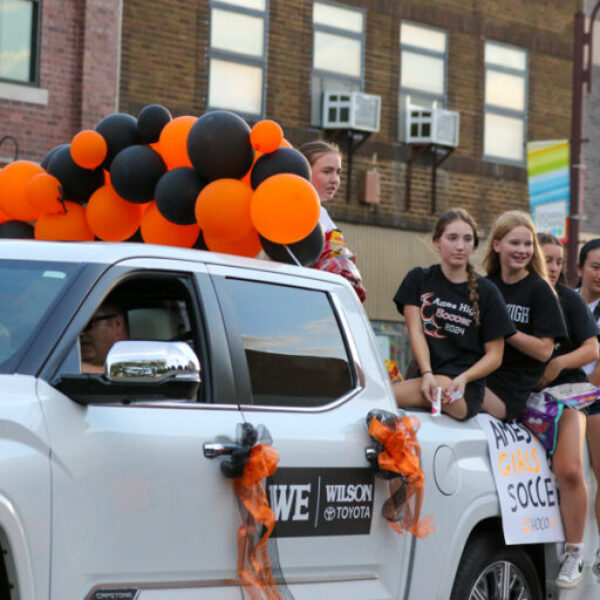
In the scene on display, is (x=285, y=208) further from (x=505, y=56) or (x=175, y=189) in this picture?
(x=505, y=56)

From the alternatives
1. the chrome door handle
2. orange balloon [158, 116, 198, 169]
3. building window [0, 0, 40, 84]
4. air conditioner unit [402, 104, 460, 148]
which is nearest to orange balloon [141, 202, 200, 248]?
orange balloon [158, 116, 198, 169]

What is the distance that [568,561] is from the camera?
6.27 m

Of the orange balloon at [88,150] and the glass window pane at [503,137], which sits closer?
the orange balloon at [88,150]

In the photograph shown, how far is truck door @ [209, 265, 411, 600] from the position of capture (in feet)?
15.3

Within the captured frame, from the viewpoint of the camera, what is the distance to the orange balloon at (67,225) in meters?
6.47

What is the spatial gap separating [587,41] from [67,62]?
7115 millimetres

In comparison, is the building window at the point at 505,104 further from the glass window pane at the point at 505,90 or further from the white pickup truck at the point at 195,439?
the white pickup truck at the point at 195,439

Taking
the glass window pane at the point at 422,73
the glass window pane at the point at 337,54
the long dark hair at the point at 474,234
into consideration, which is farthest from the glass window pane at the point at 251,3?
the long dark hair at the point at 474,234

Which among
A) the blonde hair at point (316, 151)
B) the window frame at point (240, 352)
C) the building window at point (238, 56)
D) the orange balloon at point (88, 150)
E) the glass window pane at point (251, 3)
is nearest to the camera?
the window frame at point (240, 352)

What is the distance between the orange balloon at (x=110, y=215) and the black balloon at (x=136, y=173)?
12 cm

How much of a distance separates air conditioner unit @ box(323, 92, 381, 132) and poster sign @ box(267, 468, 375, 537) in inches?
601

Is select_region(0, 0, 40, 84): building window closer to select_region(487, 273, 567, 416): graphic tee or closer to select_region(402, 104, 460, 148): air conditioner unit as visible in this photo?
select_region(402, 104, 460, 148): air conditioner unit

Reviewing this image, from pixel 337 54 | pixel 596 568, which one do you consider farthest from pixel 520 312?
pixel 337 54

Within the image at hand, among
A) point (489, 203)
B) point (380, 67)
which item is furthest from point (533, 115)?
point (380, 67)
